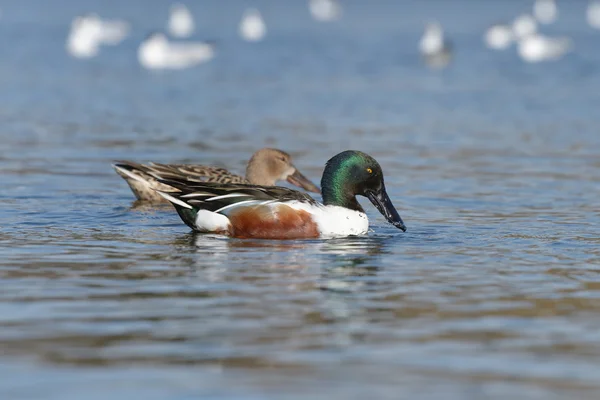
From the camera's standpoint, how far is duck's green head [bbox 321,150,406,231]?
33.2 feet

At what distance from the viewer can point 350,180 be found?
33.2ft

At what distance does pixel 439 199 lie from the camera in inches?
488

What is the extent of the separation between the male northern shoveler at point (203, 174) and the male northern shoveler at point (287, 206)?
0.82 m

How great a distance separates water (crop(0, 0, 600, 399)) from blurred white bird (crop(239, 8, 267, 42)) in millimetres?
14698

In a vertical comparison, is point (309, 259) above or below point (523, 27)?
below

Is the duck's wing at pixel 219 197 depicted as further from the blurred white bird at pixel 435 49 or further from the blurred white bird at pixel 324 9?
the blurred white bird at pixel 324 9

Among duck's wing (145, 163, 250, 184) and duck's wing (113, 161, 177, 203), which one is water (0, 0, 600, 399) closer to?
duck's wing (113, 161, 177, 203)

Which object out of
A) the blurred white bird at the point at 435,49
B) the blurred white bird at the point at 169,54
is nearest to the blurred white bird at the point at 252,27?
the blurred white bird at the point at 435,49

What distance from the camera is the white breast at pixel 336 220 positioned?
32.1 ft

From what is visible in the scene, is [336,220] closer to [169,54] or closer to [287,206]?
[287,206]

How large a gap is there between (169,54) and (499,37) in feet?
37.7

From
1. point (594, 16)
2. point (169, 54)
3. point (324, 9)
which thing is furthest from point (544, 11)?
point (169, 54)

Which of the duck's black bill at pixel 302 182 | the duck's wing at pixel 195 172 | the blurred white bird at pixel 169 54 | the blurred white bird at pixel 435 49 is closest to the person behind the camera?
the duck's wing at pixel 195 172

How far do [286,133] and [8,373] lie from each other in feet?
41.8
